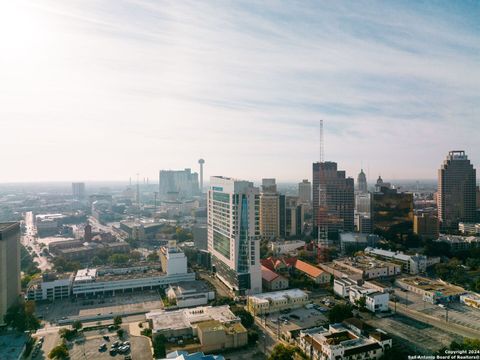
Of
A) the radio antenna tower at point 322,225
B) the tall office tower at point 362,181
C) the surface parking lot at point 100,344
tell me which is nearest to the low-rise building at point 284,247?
the radio antenna tower at point 322,225

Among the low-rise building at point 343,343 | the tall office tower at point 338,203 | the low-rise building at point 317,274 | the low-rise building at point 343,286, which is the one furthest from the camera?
the tall office tower at point 338,203

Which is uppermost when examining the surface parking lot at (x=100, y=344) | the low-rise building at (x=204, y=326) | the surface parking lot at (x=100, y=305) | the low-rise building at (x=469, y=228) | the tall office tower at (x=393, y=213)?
the tall office tower at (x=393, y=213)

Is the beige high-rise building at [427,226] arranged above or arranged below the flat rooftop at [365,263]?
above

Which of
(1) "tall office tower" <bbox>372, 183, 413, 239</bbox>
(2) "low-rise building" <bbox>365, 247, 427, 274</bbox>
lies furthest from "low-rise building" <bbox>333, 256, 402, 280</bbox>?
(1) "tall office tower" <bbox>372, 183, 413, 239</bbox>

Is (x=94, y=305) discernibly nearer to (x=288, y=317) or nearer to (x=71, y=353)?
(x=71, y=353)

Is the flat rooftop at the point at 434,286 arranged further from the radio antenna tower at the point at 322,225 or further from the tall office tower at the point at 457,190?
the tall office tower at the point at 457,190

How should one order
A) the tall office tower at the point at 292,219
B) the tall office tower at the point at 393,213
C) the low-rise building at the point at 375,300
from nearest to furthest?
the low-rise building at the point at 375,300, the tall office tower at the point at 393,213, the tall office tower at the point at 292,219

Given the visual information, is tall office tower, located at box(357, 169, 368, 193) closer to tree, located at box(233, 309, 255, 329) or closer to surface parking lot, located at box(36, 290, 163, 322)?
surface parking lot, located at box(36, 290, 163, 322)
